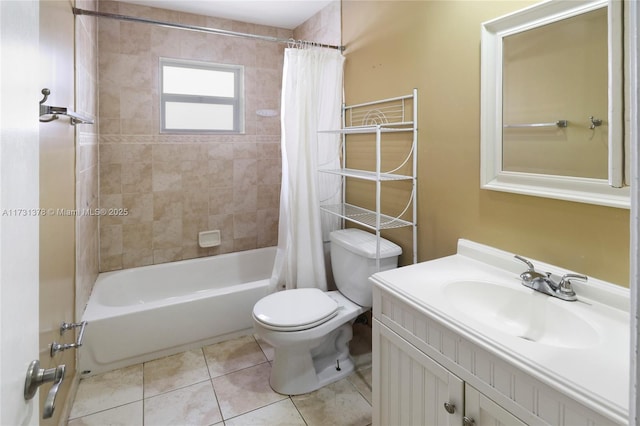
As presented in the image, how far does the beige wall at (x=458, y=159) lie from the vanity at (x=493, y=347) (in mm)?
84

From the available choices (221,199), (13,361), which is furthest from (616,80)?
(221,199)

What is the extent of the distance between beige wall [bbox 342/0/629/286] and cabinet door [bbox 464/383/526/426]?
0.60 m

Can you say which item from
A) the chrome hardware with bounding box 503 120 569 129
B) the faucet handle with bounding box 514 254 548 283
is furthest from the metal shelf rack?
the faucet handle with bounding box 514 254 548 283

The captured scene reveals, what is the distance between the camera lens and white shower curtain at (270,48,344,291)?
93.3 inches

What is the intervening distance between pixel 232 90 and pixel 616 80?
285cm

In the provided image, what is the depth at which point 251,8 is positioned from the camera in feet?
9.39

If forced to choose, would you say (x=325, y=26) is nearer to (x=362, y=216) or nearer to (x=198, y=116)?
(x=198, y=116)

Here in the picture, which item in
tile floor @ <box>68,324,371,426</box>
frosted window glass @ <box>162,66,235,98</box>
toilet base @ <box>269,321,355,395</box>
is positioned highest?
frosted window glass @ <box>162,66,235,98</box>

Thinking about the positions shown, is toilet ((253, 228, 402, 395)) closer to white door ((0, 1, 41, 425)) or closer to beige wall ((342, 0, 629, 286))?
beige wall ((342, 0, 629, 286))

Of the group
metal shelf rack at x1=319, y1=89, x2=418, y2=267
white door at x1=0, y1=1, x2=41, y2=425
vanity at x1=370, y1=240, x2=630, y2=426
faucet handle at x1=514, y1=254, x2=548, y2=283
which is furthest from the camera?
metal shelf rack at x1=319, y1=89, x2=418, y2=267

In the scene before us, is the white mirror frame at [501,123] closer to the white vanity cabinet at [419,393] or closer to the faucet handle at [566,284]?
the faucet handle at [566,284]

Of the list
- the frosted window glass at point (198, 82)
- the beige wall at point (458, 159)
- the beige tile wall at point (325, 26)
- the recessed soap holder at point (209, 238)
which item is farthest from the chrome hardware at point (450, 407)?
the frosted window glass at point (198, 82)

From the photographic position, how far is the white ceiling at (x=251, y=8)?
275 centimetres

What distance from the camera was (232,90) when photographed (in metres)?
3.26
